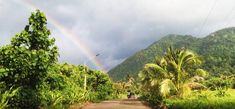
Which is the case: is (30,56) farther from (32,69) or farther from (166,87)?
(166,87)

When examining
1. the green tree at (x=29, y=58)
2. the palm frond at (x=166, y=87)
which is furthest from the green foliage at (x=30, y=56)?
the palm frond at (x=166, y=87)

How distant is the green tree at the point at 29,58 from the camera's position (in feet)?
74.9

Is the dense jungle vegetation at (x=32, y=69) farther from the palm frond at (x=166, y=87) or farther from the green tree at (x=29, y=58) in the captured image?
the palm frond at (x=166, y=87)

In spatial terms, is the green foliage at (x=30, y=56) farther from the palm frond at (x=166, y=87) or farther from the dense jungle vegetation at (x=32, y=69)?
the palm frond at (x=166, y=87)

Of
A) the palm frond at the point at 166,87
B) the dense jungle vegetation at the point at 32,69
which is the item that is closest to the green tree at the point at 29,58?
the dense jungle vegetation at the point at 32,69

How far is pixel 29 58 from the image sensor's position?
2334cm

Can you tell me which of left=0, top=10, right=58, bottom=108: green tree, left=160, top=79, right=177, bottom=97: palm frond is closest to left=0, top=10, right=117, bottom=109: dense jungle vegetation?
left=0, top=10, right=58, bottom=108: green tree

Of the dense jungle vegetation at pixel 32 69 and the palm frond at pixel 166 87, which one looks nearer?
the dense jungle vegetation at pixel 32 69

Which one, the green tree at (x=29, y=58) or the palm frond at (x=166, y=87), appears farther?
the palm frond at (x=166, y=87)

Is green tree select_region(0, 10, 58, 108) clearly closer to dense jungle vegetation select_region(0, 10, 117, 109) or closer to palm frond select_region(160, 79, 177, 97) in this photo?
dense jungle vegetation select_region(0, 10, 117, 109)

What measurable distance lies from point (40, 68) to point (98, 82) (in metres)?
41.4

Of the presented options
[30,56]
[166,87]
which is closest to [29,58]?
[30,56]

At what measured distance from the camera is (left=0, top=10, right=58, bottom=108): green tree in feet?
74.9

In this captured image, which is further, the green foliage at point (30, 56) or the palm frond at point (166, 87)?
the palm frond at point (166, 87)
